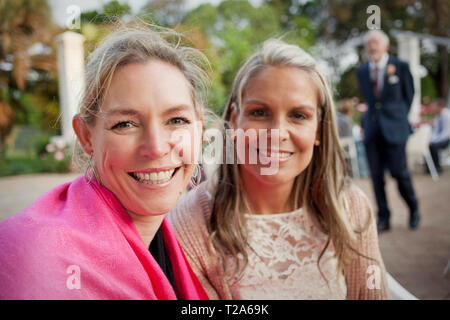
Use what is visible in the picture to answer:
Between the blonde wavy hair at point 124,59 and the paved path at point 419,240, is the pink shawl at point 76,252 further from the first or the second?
the paved path at point 419,240

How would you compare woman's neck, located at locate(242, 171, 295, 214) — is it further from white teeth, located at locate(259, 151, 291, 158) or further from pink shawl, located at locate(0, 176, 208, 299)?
pink shawl, located at locate(0, 176, 208, 299)

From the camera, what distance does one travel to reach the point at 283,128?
154cm

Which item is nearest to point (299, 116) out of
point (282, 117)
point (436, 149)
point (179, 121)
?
point (282, 117)

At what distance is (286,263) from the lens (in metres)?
1.71

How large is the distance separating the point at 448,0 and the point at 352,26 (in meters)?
6.18

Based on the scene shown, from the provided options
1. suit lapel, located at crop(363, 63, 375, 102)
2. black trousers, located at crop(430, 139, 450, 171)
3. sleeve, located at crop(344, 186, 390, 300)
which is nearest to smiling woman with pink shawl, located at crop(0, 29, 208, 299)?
sleeve, located at crop(344, 186, 390, 300)

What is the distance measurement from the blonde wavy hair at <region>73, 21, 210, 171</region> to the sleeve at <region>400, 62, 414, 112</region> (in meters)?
3.77

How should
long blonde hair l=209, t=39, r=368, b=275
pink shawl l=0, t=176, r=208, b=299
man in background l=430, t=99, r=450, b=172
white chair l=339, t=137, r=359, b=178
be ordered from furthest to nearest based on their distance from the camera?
man in background l=430, t=99, r=450, b=172 < white chair l=339, t=137, r=359, b=178 < long blonde hair l=209, t=39, r=368, b=275 < pink shawl l=0, t=176, r=208, b=299

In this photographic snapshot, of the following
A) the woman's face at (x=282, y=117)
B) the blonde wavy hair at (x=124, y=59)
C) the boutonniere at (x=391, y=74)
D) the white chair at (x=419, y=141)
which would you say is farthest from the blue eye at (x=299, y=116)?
the white chair at (x=419, y=141)

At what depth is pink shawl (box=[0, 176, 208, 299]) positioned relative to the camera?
0.86 metres
